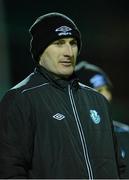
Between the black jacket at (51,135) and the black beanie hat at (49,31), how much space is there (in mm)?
95

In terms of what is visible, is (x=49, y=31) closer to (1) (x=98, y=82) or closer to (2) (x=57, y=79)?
(2) (x=57, y=79)

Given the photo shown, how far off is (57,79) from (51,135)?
25 cm

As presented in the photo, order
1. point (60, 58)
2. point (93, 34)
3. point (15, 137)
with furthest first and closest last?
1. point (93, 34)
2. point (60, 58)
3. point (15, 137)

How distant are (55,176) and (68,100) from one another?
0.32m

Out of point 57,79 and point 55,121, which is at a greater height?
point 57,79

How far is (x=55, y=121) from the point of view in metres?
2.03

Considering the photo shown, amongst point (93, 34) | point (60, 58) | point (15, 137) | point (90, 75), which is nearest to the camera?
point (15, 137)

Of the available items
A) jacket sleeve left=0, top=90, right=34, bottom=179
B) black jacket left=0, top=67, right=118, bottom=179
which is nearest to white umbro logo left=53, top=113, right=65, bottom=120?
black jacket left=0, top=67, right=118, bottom=179

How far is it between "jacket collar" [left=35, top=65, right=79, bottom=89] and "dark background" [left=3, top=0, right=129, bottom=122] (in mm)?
1113

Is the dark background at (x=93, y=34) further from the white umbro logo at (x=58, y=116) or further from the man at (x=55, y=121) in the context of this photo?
the white umbro logo at (x=58, y=116)

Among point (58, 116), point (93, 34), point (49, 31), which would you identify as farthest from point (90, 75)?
point (58, 116)

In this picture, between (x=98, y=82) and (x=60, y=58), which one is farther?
(x=98, y=82)

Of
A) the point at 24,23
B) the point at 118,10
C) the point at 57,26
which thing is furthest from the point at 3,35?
the point at 57,26

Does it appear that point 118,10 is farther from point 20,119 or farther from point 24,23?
point 20,119
